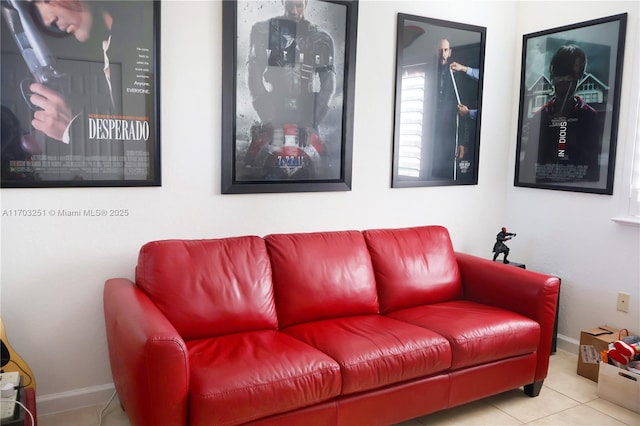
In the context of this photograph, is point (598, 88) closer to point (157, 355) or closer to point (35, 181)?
point (157, 355)

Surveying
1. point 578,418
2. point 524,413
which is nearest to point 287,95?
point 524,413

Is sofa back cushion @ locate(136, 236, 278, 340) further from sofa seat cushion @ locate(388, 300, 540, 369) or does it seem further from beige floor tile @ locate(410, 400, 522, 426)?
beige floor tile @ locate(410, 400, 522, 426)

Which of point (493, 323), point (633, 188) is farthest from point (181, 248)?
point (633, 188)

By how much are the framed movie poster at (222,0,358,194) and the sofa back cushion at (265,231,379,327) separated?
1.25ft

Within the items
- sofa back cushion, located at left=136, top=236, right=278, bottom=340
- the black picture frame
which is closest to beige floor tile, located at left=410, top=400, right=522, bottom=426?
sofa back cushion, located at left=136, top=236, right=278, bottom=340

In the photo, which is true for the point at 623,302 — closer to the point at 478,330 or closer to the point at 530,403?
the point at 530,403

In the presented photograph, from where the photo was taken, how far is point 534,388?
9.48 feet

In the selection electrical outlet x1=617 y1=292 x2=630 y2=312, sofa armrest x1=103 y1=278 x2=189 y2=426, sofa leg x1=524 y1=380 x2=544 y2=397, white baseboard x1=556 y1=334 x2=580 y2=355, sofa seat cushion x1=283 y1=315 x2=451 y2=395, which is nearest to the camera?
sofa armrest x1=103 y1=278 x2=189 y2=426

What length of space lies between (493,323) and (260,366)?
123cm

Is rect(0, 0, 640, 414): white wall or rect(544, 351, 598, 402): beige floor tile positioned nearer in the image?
rect(0, 0, 640, 414): white wall

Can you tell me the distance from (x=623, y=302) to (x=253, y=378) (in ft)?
7.80

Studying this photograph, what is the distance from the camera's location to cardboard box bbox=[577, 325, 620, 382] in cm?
306

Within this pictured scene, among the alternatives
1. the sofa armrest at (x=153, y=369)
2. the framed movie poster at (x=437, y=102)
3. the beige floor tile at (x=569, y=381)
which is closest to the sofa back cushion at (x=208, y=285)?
the sofa armrest at (x=153, y=369)

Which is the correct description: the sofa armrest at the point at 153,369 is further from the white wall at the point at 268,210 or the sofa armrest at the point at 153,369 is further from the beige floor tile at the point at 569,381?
the beige floor tile at the point at 569,381
